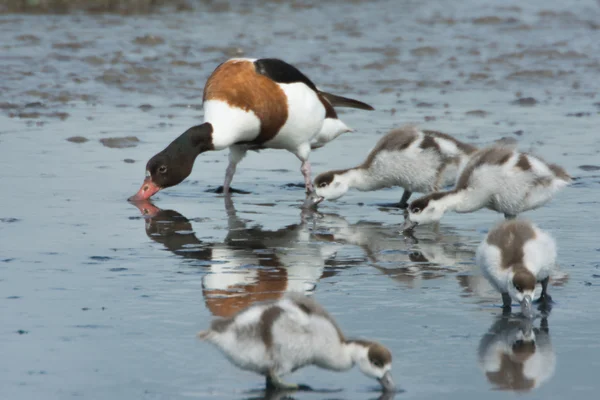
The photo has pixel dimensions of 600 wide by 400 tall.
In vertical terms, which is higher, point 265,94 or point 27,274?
point 265,94

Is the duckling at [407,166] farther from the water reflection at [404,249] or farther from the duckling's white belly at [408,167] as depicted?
the water reflection at [404,249]

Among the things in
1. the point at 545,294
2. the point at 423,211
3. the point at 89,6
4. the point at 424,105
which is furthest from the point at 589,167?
the point at 89,6

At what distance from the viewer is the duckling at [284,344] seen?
5.95m

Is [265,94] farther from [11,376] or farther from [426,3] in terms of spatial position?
[426,3]

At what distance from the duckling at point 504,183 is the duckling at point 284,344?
4.27m

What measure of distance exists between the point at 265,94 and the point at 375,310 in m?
4.56

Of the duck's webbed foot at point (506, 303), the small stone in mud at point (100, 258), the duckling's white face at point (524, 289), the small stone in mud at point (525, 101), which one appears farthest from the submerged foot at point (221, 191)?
the small stone in mud at point (525, 101)

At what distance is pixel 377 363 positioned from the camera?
5836 millimetres

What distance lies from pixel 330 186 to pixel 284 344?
17.7ft

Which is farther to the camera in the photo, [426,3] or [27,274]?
[426,3]

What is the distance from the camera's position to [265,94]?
38.0 feet

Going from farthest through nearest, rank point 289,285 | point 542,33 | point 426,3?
point 426,3 → point 542,33 → point 289,285

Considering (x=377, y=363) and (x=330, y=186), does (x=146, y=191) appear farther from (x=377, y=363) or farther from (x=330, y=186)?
(x=377, y=363)

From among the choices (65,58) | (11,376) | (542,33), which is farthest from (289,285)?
(542,33)
